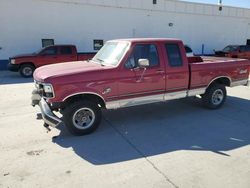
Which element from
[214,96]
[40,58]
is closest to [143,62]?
[214,96]

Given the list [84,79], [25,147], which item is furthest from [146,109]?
[25,147]

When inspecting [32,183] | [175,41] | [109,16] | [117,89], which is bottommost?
[32,183]

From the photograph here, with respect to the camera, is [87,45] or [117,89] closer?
[117,89]

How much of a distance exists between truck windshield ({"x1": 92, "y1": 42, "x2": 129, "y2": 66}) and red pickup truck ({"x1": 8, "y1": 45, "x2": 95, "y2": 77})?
847 cm

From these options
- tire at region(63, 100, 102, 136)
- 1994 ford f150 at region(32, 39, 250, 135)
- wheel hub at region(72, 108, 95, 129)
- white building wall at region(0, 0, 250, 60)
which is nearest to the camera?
1994 ford f150 at region(32, 39, 250, 135)

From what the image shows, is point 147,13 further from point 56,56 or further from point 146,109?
point 146,109

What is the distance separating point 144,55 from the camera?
567 cm

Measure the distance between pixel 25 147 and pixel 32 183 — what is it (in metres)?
1.30

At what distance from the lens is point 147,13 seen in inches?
786

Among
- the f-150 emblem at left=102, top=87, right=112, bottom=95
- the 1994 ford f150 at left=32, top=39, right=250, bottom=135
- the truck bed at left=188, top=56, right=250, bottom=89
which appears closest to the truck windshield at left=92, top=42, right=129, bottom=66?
the 1994 ford f150 at left=32, top=39, right=250, bottom=135

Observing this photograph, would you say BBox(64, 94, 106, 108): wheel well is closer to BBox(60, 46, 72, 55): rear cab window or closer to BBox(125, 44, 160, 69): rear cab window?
BBox(125, 44, 160, 69): rear cab window

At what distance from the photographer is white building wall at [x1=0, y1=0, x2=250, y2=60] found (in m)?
16.1

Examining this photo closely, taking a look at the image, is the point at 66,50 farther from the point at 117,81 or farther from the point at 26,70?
the point at 117,81

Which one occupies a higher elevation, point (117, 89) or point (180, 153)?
point (117, 89)
